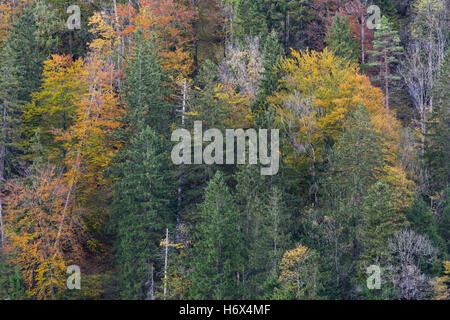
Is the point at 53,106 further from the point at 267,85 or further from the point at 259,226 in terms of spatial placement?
the point at 259,226

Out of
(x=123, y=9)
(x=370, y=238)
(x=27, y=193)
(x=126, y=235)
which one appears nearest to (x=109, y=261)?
(x=126, y=235)

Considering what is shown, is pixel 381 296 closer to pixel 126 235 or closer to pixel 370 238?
pixel 370 238

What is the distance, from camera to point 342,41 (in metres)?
43.2

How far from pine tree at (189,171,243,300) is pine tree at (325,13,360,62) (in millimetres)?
17812

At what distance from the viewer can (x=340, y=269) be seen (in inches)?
1230

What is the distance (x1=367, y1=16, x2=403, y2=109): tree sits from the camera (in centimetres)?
4342

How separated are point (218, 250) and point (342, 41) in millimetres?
21561

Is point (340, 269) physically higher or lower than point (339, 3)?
lower

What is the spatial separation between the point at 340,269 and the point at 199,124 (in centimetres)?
1224

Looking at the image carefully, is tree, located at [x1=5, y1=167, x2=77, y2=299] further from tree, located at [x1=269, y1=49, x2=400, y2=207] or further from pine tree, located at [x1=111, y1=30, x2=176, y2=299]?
tree, located at [x1=269, y1=49, x2=400, y2=207]

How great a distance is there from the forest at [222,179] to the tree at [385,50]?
29cm

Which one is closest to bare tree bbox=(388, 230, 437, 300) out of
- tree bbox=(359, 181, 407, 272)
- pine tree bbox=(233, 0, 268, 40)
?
tree bbox=(359, 181, 407, 272)

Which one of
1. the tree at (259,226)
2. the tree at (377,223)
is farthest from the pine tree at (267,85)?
the tree at (377,223)

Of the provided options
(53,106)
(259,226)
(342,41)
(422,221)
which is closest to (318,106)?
(342,41)
